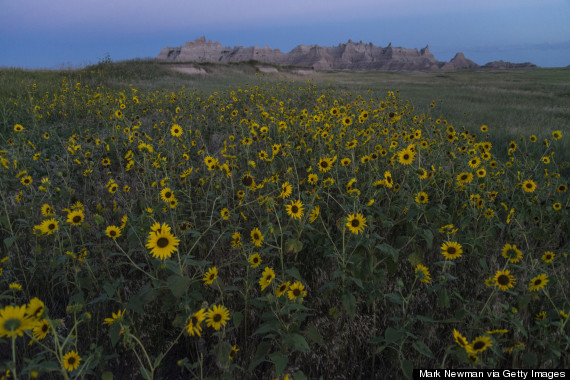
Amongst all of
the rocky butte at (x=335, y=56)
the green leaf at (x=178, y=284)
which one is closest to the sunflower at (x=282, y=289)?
the green leaf at (x=178, y=284)

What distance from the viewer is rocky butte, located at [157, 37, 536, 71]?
116 m

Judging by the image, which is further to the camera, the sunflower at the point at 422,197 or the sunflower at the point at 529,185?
the sunflower at the point at 529,185

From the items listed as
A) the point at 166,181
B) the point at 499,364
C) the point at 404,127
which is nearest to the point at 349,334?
the point at 499,364

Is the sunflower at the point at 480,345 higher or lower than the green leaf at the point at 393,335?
higher

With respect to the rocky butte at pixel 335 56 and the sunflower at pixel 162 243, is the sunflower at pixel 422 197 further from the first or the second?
the rocky butte at pixel 335 56

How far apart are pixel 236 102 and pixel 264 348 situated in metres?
7.07

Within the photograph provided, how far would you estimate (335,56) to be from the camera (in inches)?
4648

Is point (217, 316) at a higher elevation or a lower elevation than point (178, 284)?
lower

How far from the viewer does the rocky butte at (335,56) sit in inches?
4557

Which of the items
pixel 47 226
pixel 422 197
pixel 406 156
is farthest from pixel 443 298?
pixel 47 226

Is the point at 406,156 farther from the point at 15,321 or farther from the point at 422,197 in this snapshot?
the point at 15,321

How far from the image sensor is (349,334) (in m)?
1.90

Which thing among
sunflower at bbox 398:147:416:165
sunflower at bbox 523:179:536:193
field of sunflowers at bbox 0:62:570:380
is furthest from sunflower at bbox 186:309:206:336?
sunflower at bbox 523:179:536:193

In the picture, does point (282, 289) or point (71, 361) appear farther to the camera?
point (282, 289)
